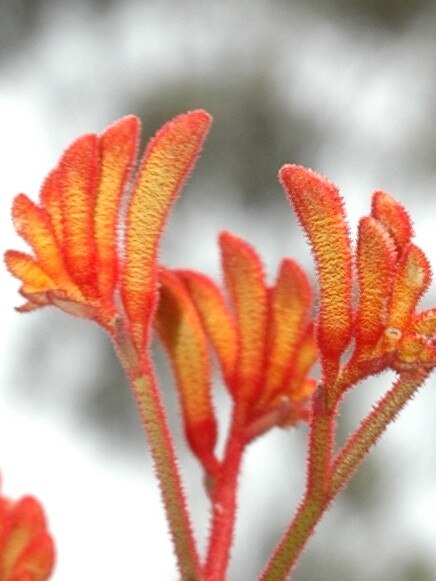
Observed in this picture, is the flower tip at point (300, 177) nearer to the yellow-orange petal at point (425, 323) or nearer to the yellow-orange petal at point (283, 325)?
the yellow-orange petal at point (425, 323)

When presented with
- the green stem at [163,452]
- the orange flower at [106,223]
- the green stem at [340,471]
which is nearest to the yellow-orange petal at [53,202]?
the orange flower at [106,223]

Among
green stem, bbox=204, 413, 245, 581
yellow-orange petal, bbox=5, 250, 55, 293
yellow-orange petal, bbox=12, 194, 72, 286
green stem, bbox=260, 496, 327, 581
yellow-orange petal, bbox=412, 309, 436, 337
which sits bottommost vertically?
green stem, bbox=204, 413, 245, 581

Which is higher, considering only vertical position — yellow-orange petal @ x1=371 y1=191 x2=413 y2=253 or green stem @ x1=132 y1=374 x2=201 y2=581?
yellow-orange petal @ x1=371 y1=191 x2=413 y2=253

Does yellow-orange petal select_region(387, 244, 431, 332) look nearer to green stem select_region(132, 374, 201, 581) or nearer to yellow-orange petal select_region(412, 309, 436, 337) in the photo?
yellow-orange petal select_region(412, 309, 436, 337)

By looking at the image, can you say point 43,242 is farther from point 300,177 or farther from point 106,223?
point 300,177

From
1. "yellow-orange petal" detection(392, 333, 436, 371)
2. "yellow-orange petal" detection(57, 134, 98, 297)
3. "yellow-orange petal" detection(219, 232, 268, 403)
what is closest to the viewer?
"yellow-orange petal" detection(392, 333, 436, 371)

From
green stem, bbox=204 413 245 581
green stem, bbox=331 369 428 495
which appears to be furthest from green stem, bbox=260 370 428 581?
green stem, bbox=204 413 245 581

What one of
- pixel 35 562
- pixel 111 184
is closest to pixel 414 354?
pixel 111 184

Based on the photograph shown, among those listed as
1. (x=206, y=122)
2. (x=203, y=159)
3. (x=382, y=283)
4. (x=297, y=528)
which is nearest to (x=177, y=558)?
(x=297, y=528)
